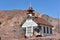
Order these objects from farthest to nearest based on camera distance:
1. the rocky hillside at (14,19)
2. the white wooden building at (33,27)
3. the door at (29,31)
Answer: the rocky hillside at (14,19)
the door at (29,31)
the white wooden building at (33,27)

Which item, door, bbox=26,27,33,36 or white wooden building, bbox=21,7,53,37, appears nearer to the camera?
white wooden building, bbox=21,7,53,37

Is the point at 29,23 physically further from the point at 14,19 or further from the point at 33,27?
the point at 14,19

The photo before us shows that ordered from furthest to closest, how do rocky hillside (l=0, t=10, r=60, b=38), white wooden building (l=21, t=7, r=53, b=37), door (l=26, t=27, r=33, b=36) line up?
rocky hillside (l=0, t=10, r=60, b=38), door (l=26, t=27, r=33, b=36), white wooden building (l=21, t=7, r=53, b=37)

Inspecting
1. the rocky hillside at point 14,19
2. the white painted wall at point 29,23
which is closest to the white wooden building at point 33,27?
the white painted wall at point 29,23

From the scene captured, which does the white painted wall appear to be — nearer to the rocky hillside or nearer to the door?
the door

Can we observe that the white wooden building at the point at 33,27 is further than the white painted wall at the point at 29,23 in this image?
No

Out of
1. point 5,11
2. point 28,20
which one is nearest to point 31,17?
point 28,20

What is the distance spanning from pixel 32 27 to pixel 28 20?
5.21ft

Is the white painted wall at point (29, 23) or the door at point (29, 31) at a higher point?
the white painted wall at point (29, 23)

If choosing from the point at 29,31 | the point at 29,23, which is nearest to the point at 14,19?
the point at 29,23

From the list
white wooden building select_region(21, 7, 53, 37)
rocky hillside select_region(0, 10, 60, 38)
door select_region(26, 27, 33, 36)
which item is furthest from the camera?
rocky hillside select_region(0, 10, 60, 38)

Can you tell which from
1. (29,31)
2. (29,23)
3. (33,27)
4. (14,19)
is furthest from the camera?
(14,19)

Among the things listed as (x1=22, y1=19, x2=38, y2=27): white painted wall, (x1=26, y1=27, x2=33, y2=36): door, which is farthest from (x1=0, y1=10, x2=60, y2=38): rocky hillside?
(x1=26, y1=27, x2=33, y2=36): door

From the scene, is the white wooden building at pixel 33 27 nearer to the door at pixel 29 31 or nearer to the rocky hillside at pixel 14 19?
the door at pixel 29 31
